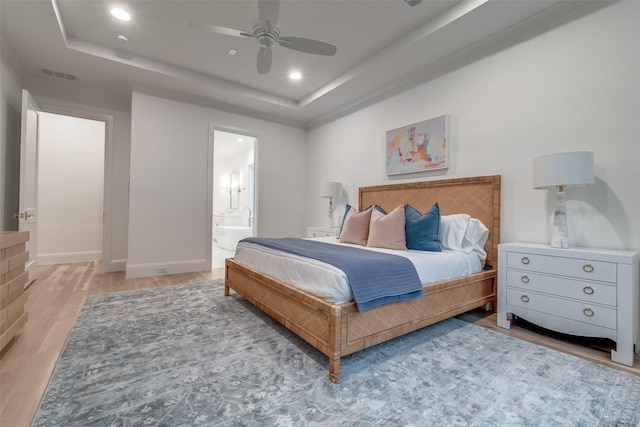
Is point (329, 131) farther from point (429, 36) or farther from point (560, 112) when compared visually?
point (560, 112)

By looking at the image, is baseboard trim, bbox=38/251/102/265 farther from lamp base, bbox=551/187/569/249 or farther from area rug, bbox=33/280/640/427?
lamp base, bbox=551/187/569/249

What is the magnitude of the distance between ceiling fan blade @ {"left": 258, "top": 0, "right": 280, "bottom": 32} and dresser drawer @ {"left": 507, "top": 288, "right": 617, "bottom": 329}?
304cm

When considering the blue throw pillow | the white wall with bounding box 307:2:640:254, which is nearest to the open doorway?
the blue throw pillow

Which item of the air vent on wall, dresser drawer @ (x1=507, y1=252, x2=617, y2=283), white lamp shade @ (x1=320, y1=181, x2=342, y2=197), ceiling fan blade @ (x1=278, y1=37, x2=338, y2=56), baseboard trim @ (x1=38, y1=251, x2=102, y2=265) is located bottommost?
baseboard trim @ (x1=38, y1=251, x2=102, y2=265)

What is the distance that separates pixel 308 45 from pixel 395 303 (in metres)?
2.37

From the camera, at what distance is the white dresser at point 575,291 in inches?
71.8

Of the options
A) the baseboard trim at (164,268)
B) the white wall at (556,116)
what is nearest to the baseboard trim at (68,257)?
the baseboard trim at (164,268)

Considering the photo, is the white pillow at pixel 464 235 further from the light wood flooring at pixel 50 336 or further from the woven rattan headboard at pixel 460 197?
the light wood flooring at pixel 50 336

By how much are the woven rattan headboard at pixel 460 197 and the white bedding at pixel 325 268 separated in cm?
44

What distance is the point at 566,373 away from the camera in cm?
168

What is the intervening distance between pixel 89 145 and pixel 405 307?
6450 millimetres

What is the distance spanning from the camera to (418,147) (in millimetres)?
3627

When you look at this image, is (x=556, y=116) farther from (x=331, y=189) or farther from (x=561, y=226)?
(x=331, y=189)

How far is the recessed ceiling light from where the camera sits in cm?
274
